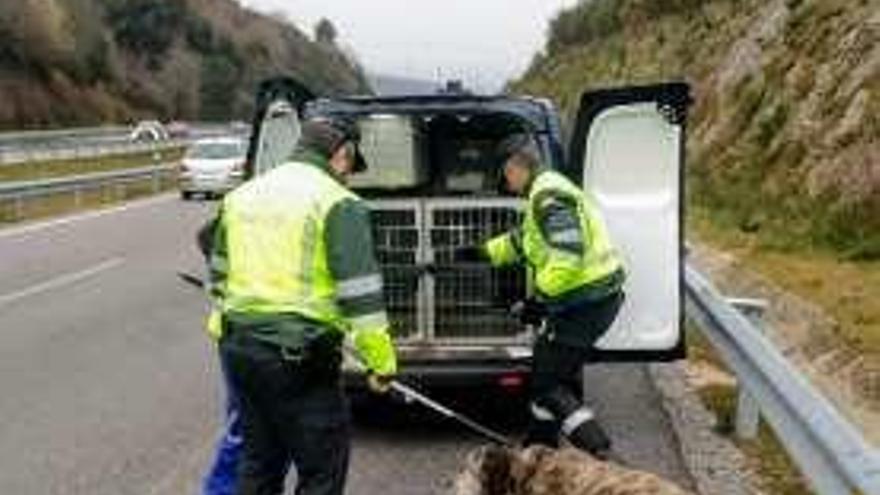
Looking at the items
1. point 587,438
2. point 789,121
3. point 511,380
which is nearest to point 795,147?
point 789,121

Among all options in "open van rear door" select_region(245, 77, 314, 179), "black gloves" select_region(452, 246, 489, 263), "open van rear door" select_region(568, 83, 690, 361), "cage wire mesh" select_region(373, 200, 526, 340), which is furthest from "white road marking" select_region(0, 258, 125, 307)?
"open van rear door" select_region(568, 83, 690, 361)

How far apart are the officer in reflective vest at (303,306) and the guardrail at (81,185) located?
77.5 feet

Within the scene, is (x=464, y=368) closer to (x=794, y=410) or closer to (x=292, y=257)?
(x=794, y=410)

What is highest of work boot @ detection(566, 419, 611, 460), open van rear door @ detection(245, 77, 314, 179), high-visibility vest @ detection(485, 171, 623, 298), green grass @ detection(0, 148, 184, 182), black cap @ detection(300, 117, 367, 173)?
black cap @ detection(300, 117, 367, 173)

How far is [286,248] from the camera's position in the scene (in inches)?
280

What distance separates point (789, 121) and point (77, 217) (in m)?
11.7

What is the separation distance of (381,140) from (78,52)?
72085mm

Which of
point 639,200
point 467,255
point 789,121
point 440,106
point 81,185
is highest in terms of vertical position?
point 440,106

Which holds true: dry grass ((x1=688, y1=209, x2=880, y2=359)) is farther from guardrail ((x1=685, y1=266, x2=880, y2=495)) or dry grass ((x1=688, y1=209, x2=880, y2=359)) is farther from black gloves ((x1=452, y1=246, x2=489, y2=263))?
black gloves ((x1=452, y1=246, x2=489, y2=263))

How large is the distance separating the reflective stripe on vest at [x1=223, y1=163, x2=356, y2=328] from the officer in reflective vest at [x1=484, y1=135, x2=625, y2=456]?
233 centimetres

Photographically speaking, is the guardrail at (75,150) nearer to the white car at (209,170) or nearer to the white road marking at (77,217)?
the white car at (209,170)

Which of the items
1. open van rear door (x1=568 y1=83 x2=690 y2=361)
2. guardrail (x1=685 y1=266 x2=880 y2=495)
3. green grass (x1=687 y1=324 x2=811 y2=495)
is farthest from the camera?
open van rear door (x1=568 y1=83 x2=690 y2=361)

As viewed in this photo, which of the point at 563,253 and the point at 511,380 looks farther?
the point at 511,380

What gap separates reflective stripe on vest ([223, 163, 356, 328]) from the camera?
7109 mm
